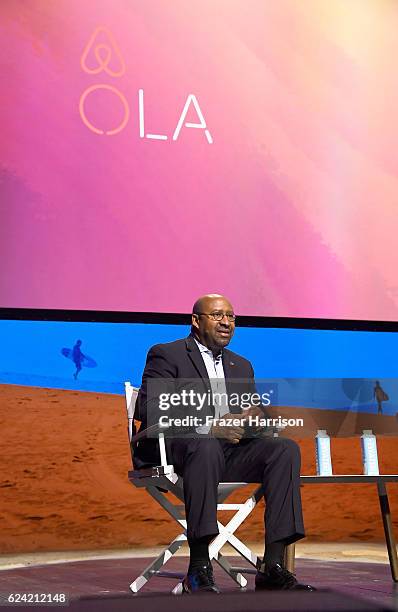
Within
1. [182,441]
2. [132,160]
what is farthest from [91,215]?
[182,441]

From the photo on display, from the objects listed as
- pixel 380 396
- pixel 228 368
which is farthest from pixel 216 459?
pixel 380 396

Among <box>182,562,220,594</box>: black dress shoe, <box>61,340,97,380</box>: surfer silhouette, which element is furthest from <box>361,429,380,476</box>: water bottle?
<box>61,340,97,380</box>: surfer silhouette

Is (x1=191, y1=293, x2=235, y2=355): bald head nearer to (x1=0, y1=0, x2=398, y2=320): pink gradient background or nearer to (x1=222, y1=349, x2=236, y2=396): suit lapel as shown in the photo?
(x1=222, y1=349, x2=236, y2=396): suit lapel

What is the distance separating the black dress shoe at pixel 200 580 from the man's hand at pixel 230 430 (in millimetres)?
442

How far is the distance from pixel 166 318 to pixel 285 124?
135 cm

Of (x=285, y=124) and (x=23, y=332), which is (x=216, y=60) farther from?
(x=23, y=332)

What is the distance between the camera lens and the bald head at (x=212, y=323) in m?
3.26

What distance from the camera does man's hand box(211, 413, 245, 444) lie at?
2865 mm

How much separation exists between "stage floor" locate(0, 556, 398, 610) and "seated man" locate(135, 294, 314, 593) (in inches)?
7.5

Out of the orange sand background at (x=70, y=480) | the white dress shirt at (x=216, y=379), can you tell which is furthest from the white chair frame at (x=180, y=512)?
the orange sand background at (x=70, y=480)

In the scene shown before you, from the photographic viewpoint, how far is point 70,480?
4.72 m

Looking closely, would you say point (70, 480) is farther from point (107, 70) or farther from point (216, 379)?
point (107, 70)

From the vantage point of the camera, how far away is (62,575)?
3506 mm

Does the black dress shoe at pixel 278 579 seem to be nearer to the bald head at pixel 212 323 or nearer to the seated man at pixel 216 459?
the seated man at pixel 216 459
